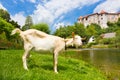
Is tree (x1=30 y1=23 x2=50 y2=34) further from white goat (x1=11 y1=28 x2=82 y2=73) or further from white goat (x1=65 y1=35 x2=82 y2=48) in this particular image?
white goat (x1=11 y1=28 x2=82 y2=73)

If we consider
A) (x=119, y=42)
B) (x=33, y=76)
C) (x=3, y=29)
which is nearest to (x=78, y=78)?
(x=33, y=76)

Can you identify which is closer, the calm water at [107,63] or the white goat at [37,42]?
the white goat at [37,42]

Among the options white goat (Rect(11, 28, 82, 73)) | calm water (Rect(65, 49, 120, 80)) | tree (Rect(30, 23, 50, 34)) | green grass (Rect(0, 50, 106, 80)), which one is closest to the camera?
green grass (Rect(0, 50, 106, 80))

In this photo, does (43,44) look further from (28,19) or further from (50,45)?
(28,19)

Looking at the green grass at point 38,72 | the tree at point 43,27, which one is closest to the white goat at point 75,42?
the green grass at point 38,72

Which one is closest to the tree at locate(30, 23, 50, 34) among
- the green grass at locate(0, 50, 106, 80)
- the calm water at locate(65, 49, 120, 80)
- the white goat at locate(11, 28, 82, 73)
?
the calm water at locate(65, 49, 120, 80)

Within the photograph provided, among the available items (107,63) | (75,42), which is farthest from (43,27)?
(75,42)

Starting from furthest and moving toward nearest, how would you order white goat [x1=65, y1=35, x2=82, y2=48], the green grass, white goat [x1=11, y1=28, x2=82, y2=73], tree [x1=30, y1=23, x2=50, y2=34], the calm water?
1. tree [x1=30, y1=23, x2=50, y2=34]
2. the calm water
3. white goat [x1=65, y1=35, x2=82, y2=48]
4. white goat [x1=11, y1=28, x2=82, y2=73]
5. the green grass

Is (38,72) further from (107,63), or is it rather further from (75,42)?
(107,63)

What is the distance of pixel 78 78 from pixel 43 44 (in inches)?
83.9

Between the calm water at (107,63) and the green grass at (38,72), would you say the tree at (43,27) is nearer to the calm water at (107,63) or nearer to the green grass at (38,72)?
the calm water at (107,63)

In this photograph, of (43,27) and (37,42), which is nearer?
(37,42)

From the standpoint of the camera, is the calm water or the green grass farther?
the calm water

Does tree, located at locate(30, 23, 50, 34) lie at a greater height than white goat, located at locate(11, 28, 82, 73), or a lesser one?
greater
